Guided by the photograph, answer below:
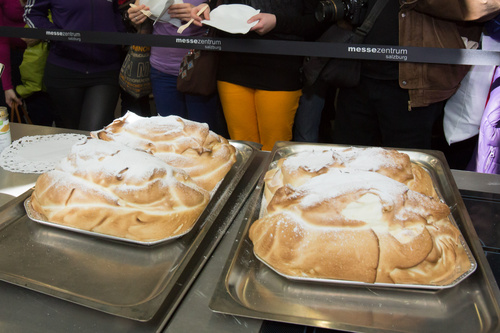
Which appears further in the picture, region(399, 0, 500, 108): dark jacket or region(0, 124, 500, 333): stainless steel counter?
region(399, 0, 500, 108): dark jacket

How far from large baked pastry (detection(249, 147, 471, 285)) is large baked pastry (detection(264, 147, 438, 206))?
110mm

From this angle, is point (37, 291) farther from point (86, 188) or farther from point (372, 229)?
point (372, 229)

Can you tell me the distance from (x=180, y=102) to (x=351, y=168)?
1.75m

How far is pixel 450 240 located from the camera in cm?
89

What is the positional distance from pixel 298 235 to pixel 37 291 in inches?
22.0

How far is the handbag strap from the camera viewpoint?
186cm

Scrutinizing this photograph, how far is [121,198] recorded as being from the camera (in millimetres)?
988

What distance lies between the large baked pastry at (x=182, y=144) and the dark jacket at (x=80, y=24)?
1358 mm

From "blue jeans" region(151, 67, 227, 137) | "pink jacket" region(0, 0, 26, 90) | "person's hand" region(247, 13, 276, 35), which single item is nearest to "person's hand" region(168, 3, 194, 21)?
"person's hand" region(247, 13, 276, 35)

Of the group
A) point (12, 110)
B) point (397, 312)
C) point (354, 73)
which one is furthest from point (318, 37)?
point (12, 110)

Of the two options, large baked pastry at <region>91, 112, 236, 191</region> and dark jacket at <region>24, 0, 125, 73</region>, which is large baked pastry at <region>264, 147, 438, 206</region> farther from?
dark jacket at <region>24, 0, 125, 73</region>

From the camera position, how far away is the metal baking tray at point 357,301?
76 centimetres

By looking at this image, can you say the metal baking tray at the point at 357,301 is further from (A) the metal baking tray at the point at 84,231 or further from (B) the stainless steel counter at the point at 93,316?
(A) the metal baking tray at the point at 84,231

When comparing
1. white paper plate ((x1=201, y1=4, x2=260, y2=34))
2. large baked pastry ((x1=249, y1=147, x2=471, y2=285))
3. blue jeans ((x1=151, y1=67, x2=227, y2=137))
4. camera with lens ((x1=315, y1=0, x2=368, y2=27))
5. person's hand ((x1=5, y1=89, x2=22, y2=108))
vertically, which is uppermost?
camera with lens ((x1=315, y1=0, x2=368, y2=27))
